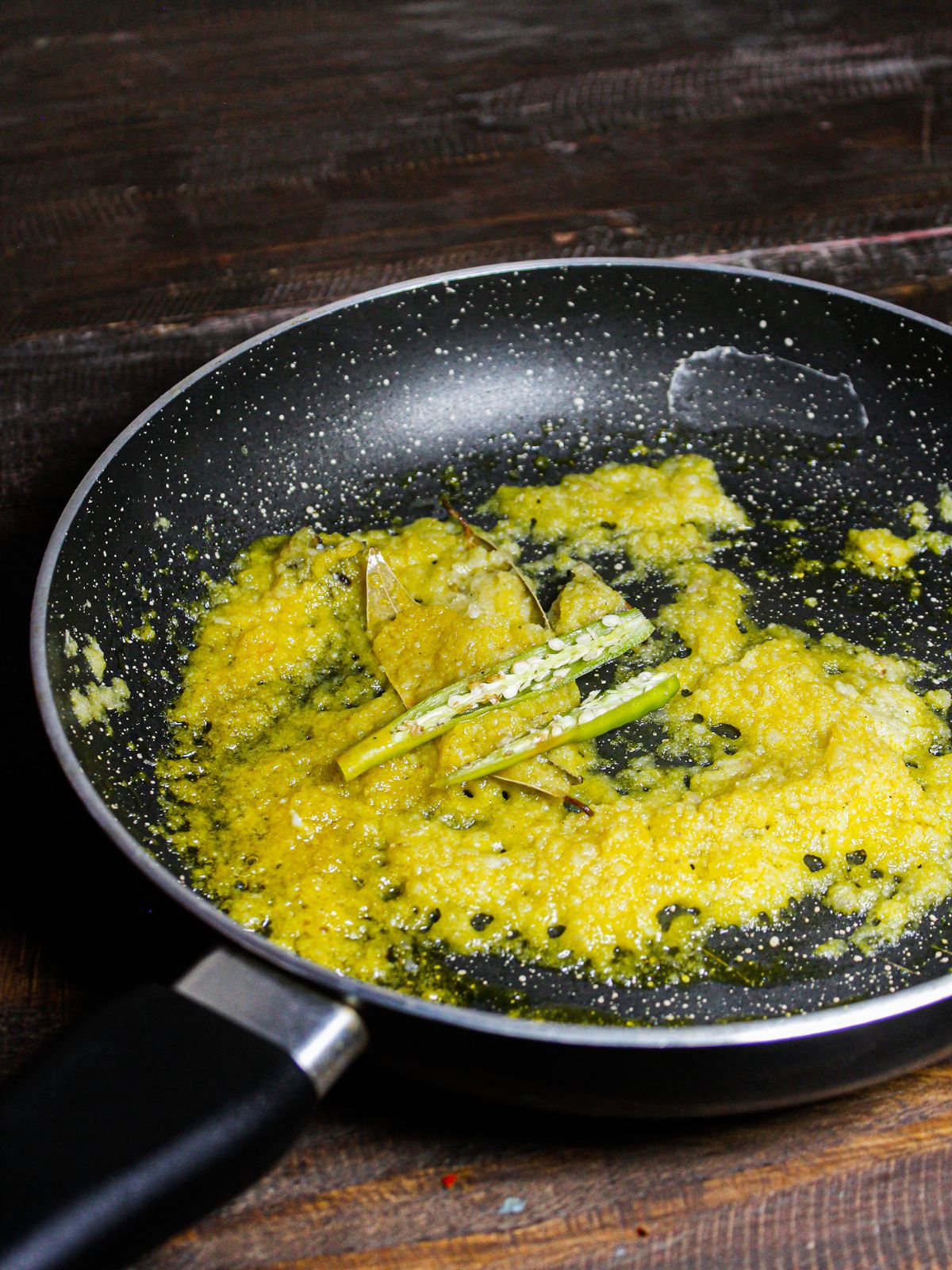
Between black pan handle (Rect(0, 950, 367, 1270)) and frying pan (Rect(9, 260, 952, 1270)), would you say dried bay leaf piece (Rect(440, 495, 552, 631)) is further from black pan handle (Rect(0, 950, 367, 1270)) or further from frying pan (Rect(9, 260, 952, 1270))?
black pan handle (Rect(0, 950, 367, 1270))

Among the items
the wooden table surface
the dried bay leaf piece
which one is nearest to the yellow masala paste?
the dried bay leaf piece

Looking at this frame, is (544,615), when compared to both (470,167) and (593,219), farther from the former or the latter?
(470,167)

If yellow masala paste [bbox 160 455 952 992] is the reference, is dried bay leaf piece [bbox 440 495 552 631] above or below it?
above

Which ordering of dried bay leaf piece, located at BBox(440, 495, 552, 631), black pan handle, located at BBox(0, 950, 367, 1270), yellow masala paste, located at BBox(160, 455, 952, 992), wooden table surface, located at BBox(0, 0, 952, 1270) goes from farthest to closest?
dried bay leaf piece, located at BBox(440, 495, 552, 631)
yellow masala paste, located at BBox(160, 455, 952, 992)
wooden table surface, located at BBox(0, 0, 952, 1270)
black pan handle, located at BBox(0, 950, 367, 1270)

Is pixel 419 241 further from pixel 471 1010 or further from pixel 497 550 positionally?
pixel 471 1010

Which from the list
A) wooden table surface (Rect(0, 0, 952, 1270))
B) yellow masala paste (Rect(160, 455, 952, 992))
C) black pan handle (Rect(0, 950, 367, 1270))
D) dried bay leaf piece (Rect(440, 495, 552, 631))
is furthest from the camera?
dried bay leaf piece (Rect(440, 495, 552, 631))

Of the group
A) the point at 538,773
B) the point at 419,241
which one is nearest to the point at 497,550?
the point at 538,773

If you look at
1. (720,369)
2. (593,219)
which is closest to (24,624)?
(720,369)
